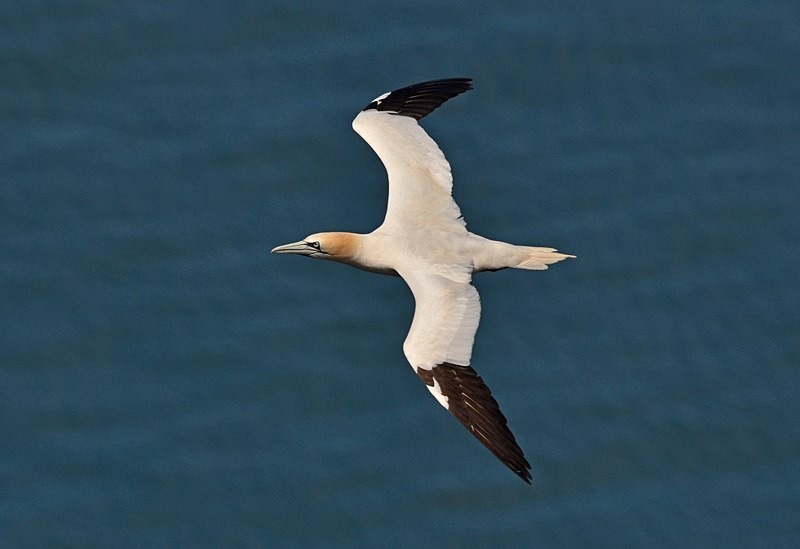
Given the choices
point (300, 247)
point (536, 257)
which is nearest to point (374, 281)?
point (300, 247)

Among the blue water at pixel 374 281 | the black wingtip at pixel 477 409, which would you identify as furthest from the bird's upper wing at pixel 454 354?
the blue water at pixel 374 281

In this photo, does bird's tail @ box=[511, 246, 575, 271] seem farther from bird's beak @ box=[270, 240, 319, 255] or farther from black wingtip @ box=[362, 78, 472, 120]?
black wingtip @ box=[362, 78, 472, 120]

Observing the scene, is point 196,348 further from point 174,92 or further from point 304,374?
point 174,92

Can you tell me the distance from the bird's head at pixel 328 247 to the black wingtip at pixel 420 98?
2159 mm

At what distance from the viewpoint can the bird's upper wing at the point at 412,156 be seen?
1881 centimetres

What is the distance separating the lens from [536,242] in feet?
74.5

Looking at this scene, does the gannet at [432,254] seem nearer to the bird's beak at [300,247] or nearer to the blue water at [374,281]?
the bird's beak at [300,247]

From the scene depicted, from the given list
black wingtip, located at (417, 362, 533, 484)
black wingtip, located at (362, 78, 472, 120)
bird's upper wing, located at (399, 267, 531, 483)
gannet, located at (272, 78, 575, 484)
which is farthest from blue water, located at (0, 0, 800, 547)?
black wingtip, located at (417, 362, 533, 484)

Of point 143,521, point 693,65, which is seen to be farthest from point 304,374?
point 693,65

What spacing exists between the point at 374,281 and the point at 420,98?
3.05 m

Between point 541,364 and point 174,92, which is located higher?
point 174,92

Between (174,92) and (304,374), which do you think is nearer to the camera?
(304,374)

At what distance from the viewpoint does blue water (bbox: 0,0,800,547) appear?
21.1m

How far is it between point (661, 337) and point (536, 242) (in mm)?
1823
